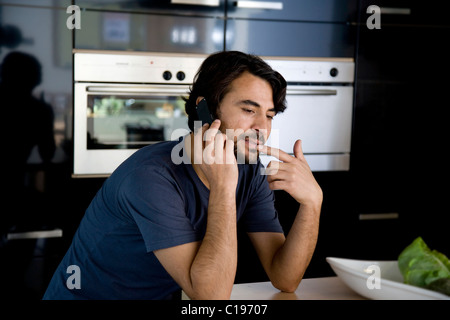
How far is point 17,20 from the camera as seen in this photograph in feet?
7.30

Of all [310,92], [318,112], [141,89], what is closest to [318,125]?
[318,112]

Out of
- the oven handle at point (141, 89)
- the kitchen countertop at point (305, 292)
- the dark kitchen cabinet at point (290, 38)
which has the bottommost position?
the kitchen countertop at point (305, 292)

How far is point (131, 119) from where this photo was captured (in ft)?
7.96

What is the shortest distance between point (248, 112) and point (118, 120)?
110 centimetres

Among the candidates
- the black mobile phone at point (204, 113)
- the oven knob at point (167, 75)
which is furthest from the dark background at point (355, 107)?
the black mobile phone at point (204, 113)

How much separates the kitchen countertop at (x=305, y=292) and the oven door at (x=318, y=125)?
1.27 metres

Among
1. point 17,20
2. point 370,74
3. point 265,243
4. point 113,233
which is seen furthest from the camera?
point 370,74

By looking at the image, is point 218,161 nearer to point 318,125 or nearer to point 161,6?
point 161,6

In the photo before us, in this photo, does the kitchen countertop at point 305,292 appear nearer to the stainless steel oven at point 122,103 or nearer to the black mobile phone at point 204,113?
the black mobile phone at point 204,113

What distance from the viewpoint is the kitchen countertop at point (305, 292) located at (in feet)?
4.11

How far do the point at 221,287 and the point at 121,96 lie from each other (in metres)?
1.43
